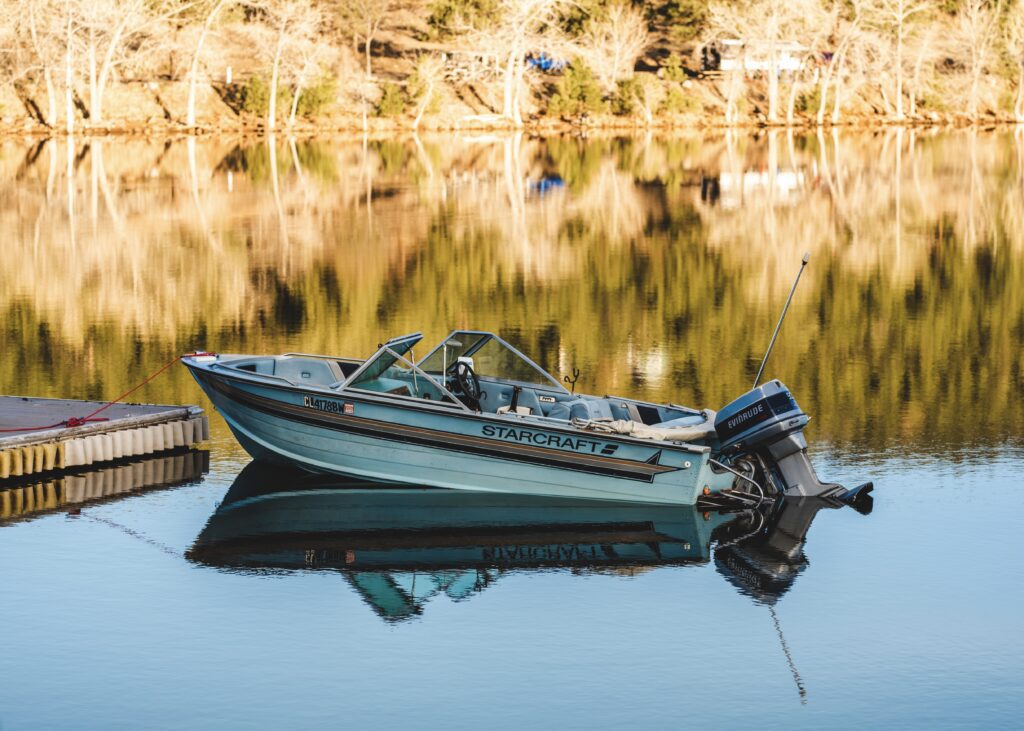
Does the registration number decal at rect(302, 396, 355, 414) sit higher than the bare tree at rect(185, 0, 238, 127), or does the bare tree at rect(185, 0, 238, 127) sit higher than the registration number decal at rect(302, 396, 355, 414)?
the bare tree at rect(185, 0, 238, 127)

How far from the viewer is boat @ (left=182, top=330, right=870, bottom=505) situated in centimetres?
1892

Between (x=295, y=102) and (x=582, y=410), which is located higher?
(x=295, y=102)

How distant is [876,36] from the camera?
421 feet

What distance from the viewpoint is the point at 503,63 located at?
119 metres

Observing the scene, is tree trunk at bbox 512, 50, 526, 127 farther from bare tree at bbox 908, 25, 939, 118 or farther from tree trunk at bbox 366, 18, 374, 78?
bare tree at bbox 908, 25, 939, 118

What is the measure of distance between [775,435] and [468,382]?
4.32 m

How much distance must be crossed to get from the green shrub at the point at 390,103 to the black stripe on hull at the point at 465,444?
92.3 meters

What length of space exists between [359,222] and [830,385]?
2998cm

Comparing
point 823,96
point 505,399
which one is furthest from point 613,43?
point 505,399

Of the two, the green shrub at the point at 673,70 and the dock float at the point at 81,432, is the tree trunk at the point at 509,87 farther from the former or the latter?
the dock float at the point at 81,432

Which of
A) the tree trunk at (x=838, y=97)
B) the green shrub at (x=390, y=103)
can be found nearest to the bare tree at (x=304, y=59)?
the green shrub at (x=390, y=103)

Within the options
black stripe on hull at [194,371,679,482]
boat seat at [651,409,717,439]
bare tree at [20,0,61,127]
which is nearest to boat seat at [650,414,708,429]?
boat seat at [651,409,717,439]

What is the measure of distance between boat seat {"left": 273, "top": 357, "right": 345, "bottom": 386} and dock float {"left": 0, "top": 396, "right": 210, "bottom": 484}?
5.18ft

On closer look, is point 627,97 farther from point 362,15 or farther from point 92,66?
point 92,66
